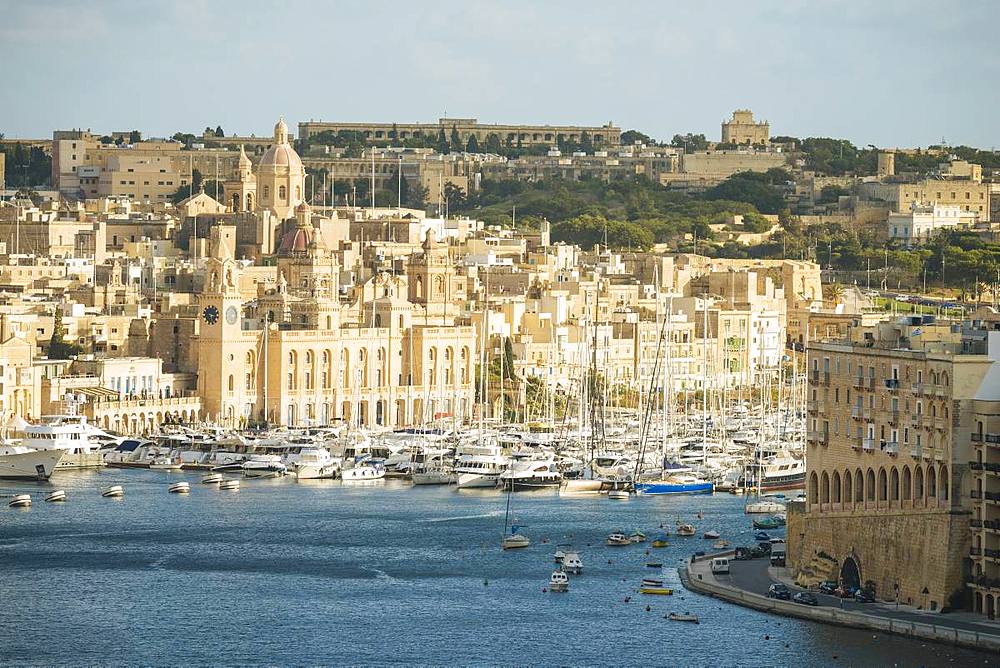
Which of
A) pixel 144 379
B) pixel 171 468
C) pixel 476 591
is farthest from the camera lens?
pixel 144 379

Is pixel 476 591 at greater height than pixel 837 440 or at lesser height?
lesser

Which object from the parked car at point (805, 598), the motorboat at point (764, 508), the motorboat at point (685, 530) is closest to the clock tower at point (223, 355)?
the motorboat at point (764, 508)

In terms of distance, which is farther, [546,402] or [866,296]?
[866,296]

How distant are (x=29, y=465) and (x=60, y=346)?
10.8 meters

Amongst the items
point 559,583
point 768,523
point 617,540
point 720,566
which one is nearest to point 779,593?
point 720,566

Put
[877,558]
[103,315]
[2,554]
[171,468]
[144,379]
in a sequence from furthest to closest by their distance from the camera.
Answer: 1. [103,315]
2. [144,379]
3. [171,468]
4. [2,554]
5. [877,558]

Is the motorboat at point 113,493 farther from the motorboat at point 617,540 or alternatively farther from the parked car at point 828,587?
the parked car at point 828,587

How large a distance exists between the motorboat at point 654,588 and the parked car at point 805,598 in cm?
348

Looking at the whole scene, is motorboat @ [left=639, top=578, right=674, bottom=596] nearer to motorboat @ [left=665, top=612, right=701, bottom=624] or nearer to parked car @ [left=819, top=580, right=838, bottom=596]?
motorboat @ [left=665, top=612, right=701, bottom=624]

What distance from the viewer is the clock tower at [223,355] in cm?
6862

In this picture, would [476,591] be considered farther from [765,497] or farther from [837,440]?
[765,497]

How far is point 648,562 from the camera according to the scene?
47.2 metres

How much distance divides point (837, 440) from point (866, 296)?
183 feet

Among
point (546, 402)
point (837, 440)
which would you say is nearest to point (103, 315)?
point (546, 402)
